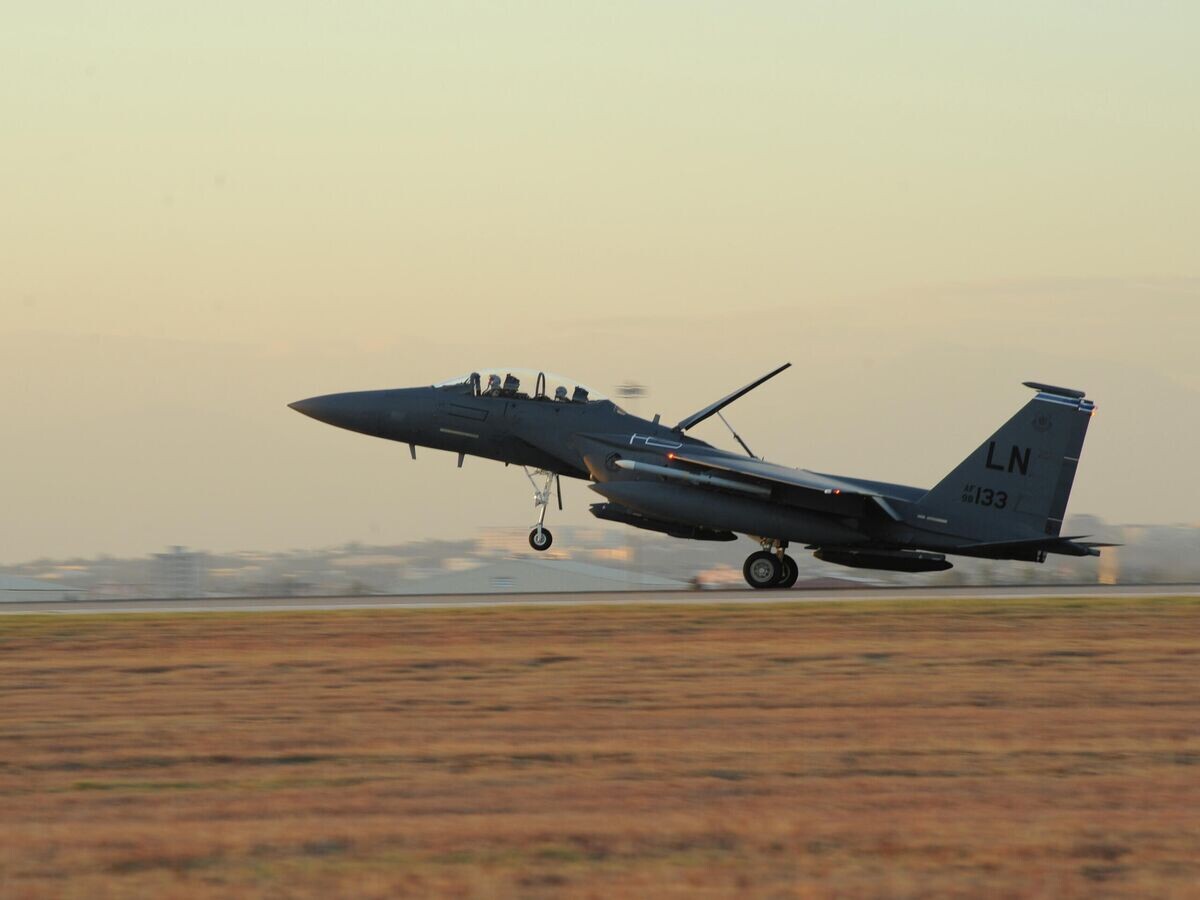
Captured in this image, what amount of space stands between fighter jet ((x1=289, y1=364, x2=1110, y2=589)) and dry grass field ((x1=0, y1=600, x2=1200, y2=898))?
24.4 feet

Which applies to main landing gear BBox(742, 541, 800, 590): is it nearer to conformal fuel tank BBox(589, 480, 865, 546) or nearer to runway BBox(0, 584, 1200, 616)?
runway BBox(0, 584, 1200, 616)

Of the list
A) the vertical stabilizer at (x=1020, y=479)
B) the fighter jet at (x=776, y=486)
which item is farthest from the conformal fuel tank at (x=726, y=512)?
the vertical stabilizer at (x=1020, y=479)

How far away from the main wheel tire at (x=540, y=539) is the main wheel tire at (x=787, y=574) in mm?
4556

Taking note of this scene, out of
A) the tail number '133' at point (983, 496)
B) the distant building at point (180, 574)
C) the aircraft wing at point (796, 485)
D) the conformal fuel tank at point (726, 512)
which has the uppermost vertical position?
the tail number '133' at point (983, 496)

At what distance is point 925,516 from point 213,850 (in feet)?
69.1

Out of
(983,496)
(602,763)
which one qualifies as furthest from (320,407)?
(602,763)

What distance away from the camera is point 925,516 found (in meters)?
28.2

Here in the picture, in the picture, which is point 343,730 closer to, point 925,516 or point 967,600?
point 967,600

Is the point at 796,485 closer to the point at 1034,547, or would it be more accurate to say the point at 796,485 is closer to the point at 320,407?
the point at 1034,547

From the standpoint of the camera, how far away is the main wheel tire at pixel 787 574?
29.0 metres

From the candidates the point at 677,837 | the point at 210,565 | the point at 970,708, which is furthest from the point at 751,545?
the point at 677,837

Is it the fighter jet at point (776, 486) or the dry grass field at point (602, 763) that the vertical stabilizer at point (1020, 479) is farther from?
the dry grass field at point (602, 763)

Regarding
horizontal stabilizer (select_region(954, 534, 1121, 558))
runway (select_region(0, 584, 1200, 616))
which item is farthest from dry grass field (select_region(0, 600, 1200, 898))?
horizontal stabilizer (select_region(954, 534, 1121, 558))

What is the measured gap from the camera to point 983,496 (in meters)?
28.0
